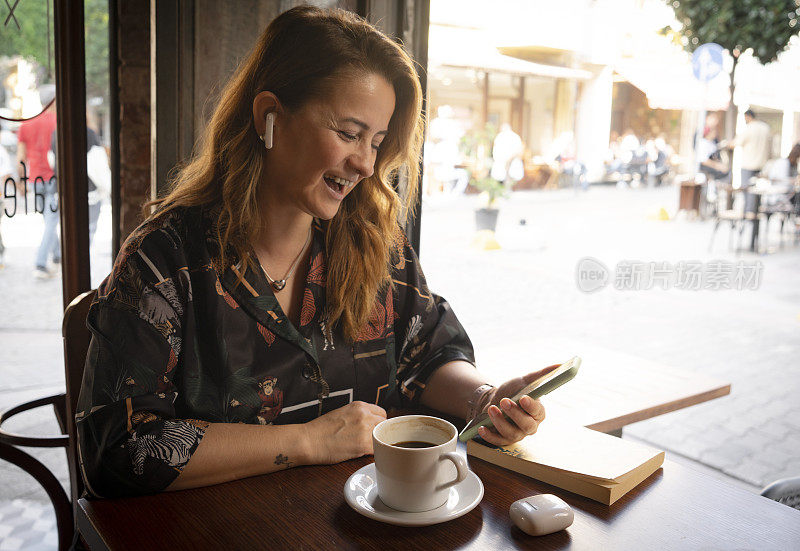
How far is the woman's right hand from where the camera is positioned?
3.62ft

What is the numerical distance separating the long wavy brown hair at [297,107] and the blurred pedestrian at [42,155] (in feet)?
3.35

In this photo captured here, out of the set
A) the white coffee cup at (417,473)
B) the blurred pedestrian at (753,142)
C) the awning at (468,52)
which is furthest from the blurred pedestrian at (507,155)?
the white coffee cup at (417,473)

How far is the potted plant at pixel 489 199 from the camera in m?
8.58

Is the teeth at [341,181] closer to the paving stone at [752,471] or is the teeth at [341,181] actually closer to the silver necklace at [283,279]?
the silver necklace at [283,279]

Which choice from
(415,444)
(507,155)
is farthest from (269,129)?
(507,155)

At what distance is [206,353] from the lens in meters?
1.24

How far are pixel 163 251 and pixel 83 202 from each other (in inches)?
50.4

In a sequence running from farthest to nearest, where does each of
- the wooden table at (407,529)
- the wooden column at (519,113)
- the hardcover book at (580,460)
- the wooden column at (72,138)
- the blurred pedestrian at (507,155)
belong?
the wooden column at (519,113)
the blurred pedestrian at (507,155)
the wooden column at (72,138)
the hardcover book at (580,460)
the wooden table at (407,529)

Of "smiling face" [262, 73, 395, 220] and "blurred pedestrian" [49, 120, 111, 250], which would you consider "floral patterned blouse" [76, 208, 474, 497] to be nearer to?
"smiling face" [262, 73, 395, 220]

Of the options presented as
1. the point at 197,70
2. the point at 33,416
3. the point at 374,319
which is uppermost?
the point at 197,70

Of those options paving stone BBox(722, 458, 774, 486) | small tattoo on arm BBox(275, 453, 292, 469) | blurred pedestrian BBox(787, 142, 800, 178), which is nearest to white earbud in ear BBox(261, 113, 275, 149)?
small tattoo on arm BBox(275, 453, 292, 469)

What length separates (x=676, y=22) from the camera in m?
6.46

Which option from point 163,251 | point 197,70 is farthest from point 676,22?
point 163,251

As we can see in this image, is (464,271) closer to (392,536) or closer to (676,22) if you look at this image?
(676,22)
